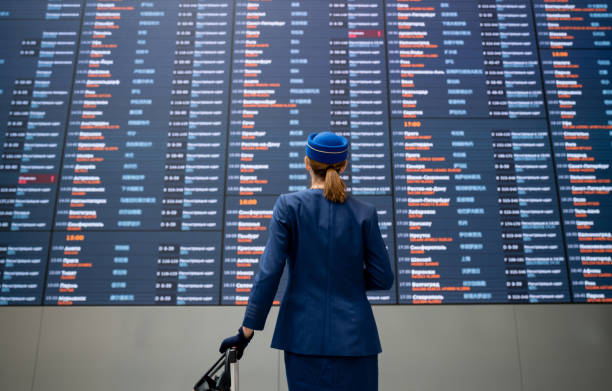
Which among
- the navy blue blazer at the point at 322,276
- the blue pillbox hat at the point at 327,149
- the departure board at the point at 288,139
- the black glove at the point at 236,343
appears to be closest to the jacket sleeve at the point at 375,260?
the navy blue blazer at the point at 322,276

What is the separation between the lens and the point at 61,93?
127 inches

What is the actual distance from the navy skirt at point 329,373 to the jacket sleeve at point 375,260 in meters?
0.29

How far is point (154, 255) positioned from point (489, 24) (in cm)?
319

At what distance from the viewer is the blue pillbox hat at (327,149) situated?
160 cm

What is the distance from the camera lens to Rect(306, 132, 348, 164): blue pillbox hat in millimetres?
1596

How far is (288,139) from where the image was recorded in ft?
10.4

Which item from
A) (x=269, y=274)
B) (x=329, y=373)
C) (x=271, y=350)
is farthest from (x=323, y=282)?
(x=271, y=350)

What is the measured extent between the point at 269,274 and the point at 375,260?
0.42 m

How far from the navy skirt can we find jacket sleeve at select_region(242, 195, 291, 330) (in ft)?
0.63

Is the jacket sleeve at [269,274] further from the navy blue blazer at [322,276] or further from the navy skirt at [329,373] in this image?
the navy skirt at [329,373]

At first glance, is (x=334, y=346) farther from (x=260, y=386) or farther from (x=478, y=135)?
(x=478, y=135)

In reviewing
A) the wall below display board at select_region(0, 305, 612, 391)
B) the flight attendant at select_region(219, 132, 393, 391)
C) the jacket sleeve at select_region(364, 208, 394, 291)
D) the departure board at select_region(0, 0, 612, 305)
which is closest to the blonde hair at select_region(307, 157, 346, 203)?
the flight attendant at select_region(219, 132, 393, 391)

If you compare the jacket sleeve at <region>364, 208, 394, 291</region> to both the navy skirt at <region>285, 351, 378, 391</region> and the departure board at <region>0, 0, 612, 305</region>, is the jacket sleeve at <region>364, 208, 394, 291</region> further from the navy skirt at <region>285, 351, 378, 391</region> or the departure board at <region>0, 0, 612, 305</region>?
Answer: the departure board at <region>0, 0, 612, 305</region>

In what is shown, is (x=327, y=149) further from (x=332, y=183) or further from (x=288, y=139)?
(x=288, y=139)
